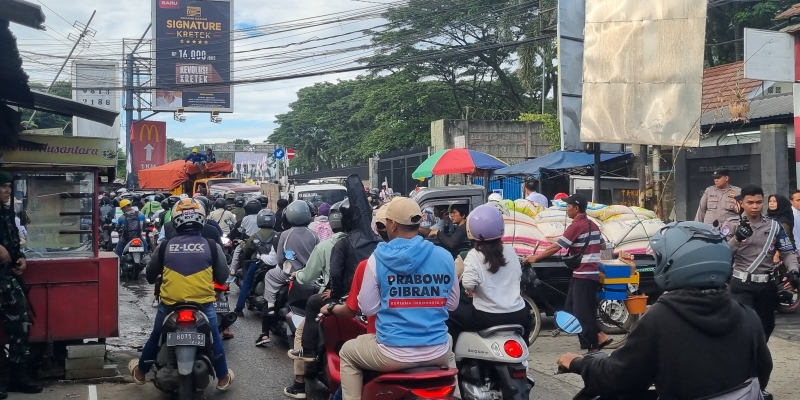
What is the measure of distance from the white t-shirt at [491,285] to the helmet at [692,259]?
8.07 ft

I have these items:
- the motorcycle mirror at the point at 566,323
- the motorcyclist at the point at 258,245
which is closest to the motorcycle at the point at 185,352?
the motorcycle mirror at the point at 566,323

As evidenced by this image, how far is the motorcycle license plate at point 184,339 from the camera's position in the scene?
6.46m

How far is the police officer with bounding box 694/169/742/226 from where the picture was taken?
11.2m

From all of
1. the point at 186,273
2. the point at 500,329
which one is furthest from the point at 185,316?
the point at 500,329

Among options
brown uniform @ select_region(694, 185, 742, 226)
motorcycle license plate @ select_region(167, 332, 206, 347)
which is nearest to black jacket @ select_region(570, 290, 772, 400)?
motorcycle license plate @ select_region(167, 332, 206, 347)

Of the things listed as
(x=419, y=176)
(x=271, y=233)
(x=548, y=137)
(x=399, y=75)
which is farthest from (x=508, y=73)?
(x=271, y=233)

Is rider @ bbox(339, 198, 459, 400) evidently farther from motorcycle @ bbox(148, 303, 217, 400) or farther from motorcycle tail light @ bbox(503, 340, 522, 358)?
motorcycle @ bbox(148, 303, 217, 400)

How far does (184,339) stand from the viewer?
6480 millimetres

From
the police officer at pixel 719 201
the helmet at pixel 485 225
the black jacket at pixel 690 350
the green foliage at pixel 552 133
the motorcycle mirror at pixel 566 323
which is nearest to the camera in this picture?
the black jacket at pixel 690 350

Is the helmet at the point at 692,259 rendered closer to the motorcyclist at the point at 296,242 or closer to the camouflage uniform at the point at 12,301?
the camouflage uniform at the point at 12,301

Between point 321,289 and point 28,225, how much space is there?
2.94 meters

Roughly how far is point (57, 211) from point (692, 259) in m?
6.56

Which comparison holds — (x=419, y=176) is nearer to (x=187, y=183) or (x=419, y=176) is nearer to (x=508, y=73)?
(x=187, y=183)

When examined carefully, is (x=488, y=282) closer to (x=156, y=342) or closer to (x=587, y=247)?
(x=156, y=342)
